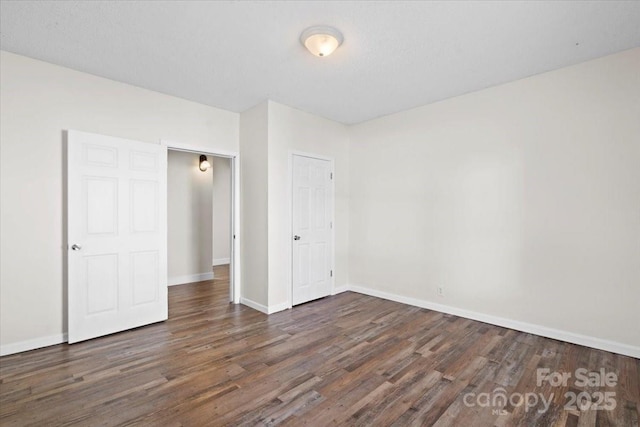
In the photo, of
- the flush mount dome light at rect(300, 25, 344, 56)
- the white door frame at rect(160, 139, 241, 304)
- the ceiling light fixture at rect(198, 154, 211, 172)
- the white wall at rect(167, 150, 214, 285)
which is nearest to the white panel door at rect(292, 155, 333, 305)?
the white door frame at rect(160, 139, 241, 304)

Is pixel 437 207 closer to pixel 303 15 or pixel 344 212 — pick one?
pixel 344 212

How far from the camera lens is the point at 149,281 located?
348cm

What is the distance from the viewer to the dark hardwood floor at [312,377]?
6.33 ft

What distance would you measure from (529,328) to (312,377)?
2.47m

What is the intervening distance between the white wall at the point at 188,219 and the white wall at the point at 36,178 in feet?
6.92

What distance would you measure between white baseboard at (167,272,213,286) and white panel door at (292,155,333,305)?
2373 millimetres

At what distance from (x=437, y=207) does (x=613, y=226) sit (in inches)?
66.1

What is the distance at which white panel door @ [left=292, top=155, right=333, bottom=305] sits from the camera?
14.0 feet

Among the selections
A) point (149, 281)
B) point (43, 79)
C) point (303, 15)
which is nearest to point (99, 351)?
point (149, 281)

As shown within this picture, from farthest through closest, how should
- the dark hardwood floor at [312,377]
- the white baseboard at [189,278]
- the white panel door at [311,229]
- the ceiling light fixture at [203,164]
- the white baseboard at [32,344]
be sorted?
the ceiling light fixture at [203,164] < the white baseboard at [189,278] < the white panel door at [311,229] < the white baseboard at [32,344] < the dark hardwood floor at [312,377]

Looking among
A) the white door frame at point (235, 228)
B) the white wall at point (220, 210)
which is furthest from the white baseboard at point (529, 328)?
the white wall at point (220, 210)

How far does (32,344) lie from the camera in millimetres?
2836

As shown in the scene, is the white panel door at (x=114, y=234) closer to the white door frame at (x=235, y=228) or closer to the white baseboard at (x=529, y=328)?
the white door frame at (x=235, y=228)

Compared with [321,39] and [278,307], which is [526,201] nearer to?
[321,39]
